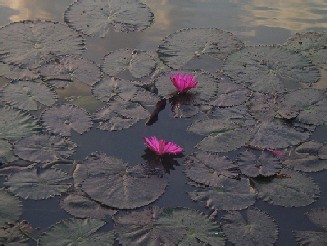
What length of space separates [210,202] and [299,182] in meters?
0.45

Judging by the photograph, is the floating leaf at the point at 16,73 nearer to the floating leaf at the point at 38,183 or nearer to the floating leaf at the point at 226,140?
the floating leaf at the point at 38,183

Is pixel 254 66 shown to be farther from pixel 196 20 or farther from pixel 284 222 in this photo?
pixel 284 222

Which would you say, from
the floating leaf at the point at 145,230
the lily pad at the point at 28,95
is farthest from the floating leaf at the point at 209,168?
the lily pad at the point at 28,95

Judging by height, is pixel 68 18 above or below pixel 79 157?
above

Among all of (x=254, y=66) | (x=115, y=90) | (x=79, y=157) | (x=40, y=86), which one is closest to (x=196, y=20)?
(x=254, y=66)

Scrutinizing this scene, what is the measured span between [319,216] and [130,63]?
1501 millimetres

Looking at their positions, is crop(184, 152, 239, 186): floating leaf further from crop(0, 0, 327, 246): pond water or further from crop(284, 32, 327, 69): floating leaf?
crop(284, 32, 327, 69): floating leaf

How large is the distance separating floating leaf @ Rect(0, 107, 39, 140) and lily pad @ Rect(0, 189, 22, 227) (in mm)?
414

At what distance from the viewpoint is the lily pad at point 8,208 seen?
2104 millimetres

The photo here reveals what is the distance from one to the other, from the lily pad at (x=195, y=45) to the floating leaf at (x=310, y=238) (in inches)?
55.8

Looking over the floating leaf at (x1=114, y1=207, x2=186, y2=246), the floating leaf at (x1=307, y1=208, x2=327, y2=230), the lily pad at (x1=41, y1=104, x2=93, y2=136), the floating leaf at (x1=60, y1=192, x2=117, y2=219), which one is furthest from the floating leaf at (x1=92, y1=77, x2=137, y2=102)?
the floating leaf at (x1=307, y1=208, x2=327, y2=230)

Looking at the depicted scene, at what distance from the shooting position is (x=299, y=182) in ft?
7.84

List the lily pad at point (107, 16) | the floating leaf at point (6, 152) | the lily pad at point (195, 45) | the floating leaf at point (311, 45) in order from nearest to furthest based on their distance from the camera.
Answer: the floating leaf at point (6, 152) < the lily pad at point (195, 45) < the floating leaf at point (311, 45) < the lily pad at point (107, 16)

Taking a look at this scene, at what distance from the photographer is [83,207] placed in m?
2.18
